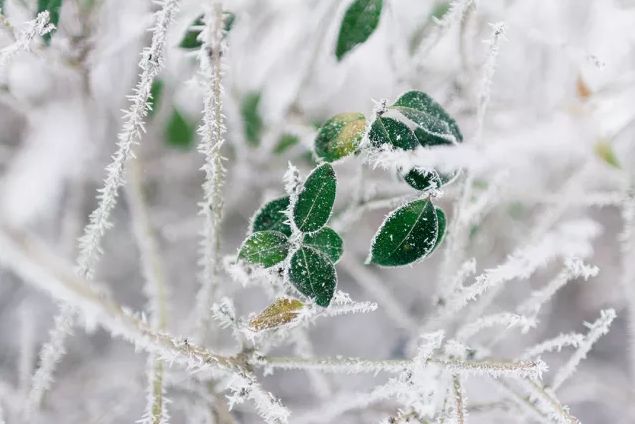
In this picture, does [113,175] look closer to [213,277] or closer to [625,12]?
[213,277]

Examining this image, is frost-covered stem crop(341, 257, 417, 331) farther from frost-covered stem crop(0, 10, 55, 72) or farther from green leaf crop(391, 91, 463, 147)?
frost-covered stem crop(0, 10, 55, 72)

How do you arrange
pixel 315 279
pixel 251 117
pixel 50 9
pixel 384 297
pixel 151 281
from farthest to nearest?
1. pixel 251 117
2. pixel 384 297
3. pixel 151 281
4. pixel 50 9
5. pixel 315 279

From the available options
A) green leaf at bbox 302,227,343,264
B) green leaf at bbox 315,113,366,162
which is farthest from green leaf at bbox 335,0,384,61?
green leaf at bbox 302,227,343,264

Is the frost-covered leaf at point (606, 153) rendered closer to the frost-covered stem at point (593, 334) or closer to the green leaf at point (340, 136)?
the frost-covered stem at point (593, 334)

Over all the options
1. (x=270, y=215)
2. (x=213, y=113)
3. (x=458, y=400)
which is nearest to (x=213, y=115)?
(x=213, y=113)

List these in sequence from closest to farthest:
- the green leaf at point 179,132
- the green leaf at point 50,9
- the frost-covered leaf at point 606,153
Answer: the green leaf at point 50,9, the frost-covered leaf at point 606,153, the green leaf at point 179,132

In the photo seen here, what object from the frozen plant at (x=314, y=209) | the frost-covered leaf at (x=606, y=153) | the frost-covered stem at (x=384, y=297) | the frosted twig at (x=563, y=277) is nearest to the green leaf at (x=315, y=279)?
the frozen plant at (x=314, y=209)

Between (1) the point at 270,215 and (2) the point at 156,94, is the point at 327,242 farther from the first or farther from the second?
(2) the point at 156,94

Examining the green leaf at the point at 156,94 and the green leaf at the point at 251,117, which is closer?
the green leaf at the point at 156,94
